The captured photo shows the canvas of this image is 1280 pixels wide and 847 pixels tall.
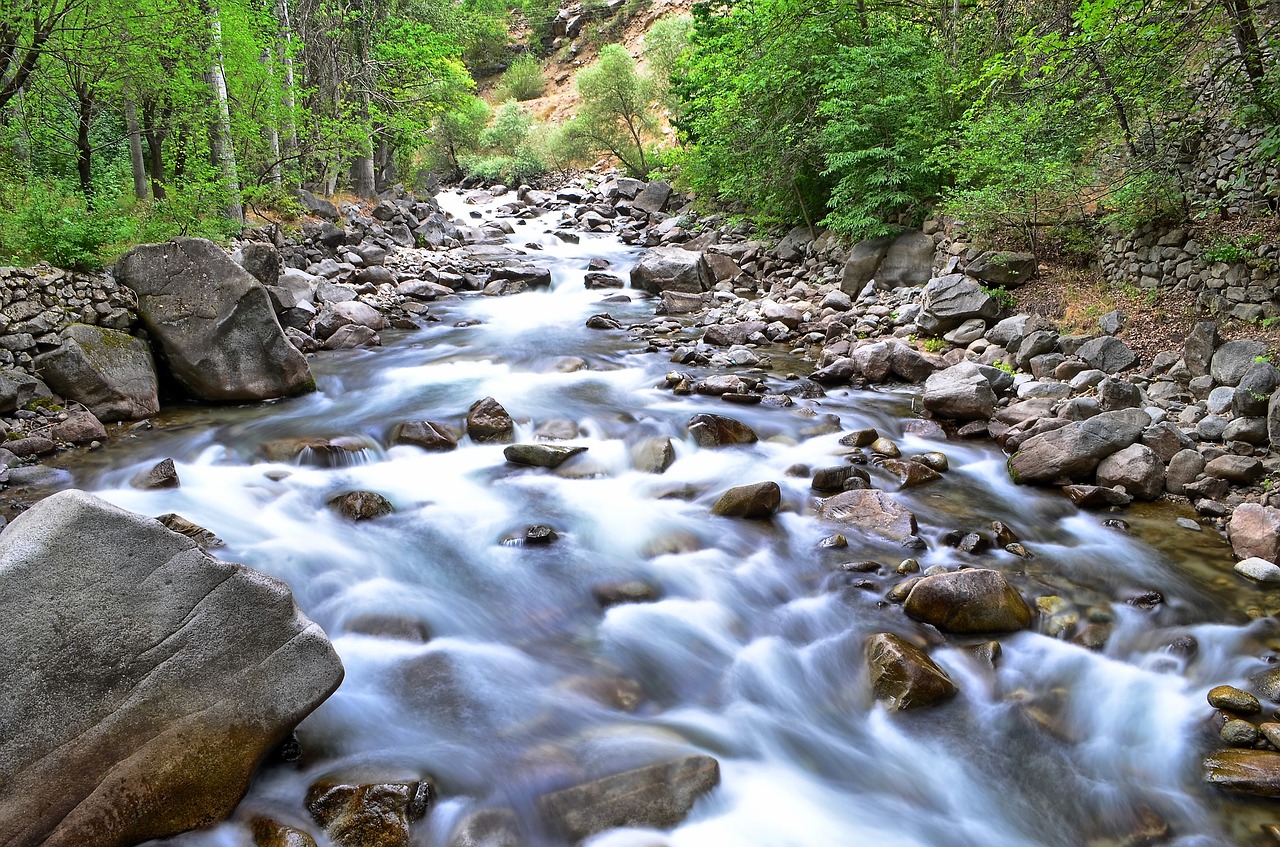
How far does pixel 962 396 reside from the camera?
29.3 ft

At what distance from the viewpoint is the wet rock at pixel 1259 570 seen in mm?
5633

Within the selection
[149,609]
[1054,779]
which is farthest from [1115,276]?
[149,609]

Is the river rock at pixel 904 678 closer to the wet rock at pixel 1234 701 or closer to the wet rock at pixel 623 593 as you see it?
the wet rock at pixel 1234 701

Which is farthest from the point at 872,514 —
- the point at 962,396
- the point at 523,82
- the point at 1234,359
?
the point at 523,82

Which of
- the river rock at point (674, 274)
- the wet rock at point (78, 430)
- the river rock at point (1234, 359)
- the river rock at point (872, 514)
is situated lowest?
the river rock at point (872, 514)

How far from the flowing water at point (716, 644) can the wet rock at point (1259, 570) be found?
0.13m

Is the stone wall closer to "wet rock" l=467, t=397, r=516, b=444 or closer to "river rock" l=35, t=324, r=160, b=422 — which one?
"river rock" l=35, t=324, r=160, b=422

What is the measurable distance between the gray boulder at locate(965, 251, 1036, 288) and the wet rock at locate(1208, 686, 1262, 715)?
8092mm

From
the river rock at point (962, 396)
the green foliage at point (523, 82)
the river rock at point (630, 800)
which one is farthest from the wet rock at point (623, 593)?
the green foliage at point (523, 82)

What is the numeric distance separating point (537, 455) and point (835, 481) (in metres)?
3.09

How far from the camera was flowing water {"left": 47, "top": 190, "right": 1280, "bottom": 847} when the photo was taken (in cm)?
407

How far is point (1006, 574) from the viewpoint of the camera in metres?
5.94

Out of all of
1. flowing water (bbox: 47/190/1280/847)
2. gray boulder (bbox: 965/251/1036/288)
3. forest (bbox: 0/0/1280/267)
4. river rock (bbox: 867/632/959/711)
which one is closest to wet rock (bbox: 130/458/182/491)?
flowing water (bbox: 47/190/1280/847)

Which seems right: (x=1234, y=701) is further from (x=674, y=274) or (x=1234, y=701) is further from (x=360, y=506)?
(x=674, y=274)
